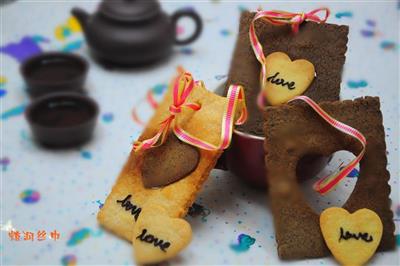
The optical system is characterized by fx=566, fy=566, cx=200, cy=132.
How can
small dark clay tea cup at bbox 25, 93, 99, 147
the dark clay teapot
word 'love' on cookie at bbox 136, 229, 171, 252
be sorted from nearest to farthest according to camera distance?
word 'love' on cookie at bbox 136, 229, 171, 252 < small dark clay tea cup at bbox 25, 93, 99, 147 < the dark clay teapot

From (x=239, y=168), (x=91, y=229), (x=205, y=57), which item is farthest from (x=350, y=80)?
(x=91, y=229)

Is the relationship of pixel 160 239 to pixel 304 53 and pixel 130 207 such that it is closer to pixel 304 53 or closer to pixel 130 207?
pixel 130 207

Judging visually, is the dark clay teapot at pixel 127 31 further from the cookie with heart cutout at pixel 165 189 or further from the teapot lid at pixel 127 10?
the cookie with heart cutout at pixel 165 189

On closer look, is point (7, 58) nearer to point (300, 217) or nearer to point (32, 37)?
point (32, 37)

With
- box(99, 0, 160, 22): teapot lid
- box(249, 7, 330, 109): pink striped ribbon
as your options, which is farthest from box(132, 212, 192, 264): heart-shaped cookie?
box(99, 0, 160, 22): teapot lid

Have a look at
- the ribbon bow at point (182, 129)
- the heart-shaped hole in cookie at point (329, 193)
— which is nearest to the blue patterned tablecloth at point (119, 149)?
the heart-shaped hole in cookie at point (329, 193)

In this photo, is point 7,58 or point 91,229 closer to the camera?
point 91,229

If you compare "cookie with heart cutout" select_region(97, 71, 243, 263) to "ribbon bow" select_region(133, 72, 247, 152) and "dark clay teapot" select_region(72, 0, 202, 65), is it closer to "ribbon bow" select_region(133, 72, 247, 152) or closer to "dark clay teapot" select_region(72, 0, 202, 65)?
"ribbon bow" select_region(133, 72, 247, 152)
